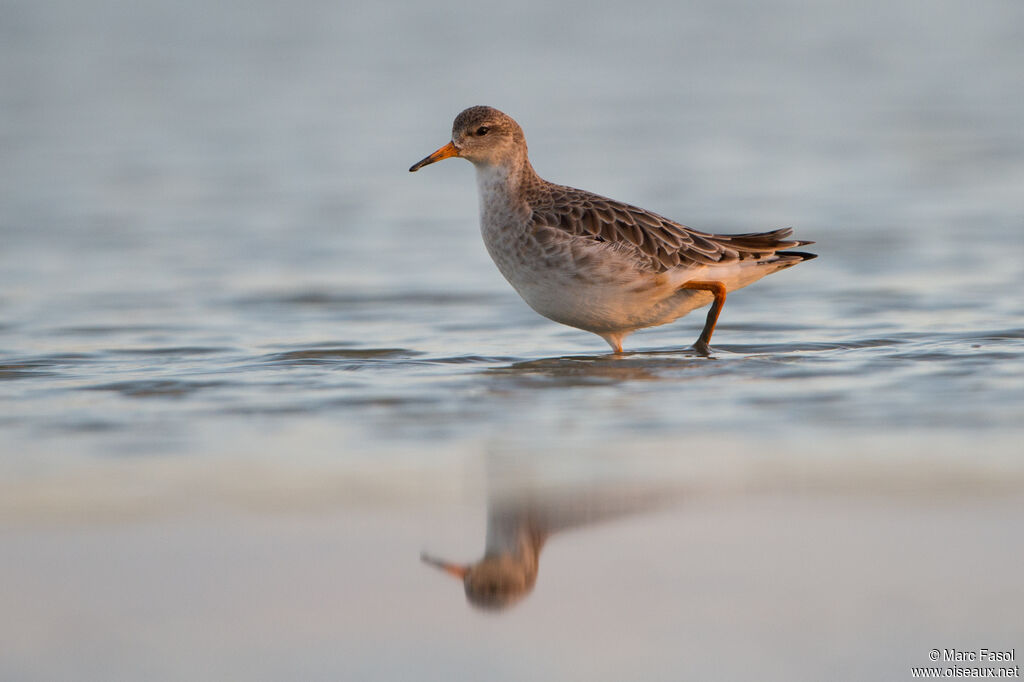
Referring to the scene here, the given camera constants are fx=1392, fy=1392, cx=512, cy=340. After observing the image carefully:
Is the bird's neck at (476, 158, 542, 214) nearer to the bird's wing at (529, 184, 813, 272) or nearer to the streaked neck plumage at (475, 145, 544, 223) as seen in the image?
the streaked neck plumage at (475, 145, 544, 223)

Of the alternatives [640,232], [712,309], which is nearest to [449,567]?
[640,232]

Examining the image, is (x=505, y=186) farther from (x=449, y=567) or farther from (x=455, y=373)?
(x=449, y=567)

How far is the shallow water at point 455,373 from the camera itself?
4961 millimetres

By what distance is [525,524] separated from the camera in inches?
A: 229

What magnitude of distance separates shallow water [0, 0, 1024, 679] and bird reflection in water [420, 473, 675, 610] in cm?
6

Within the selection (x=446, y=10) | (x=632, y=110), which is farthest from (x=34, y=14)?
(x=632, y=110)

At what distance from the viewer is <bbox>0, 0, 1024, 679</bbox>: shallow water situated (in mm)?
4961

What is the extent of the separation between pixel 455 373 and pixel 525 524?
10.7 feet

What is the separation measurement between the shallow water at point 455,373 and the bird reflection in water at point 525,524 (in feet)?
0.20

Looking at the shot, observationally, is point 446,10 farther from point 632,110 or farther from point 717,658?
point 717,658

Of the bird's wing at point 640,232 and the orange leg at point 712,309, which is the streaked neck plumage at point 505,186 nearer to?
the bird's wing at point 640,232

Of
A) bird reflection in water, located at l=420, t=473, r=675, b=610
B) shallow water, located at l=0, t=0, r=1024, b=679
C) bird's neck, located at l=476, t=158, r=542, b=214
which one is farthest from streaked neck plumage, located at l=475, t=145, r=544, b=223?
bird reflection in water, located at l=420, t=473, r=675, b=610

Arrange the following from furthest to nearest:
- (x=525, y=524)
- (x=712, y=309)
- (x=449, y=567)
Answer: (x=712, y=309) < (x=525, y=524) < (x=449, y=567)

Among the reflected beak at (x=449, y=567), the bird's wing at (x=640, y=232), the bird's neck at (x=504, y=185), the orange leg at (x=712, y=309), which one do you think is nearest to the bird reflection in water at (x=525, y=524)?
the reflected beak at (x=449, y=567)
